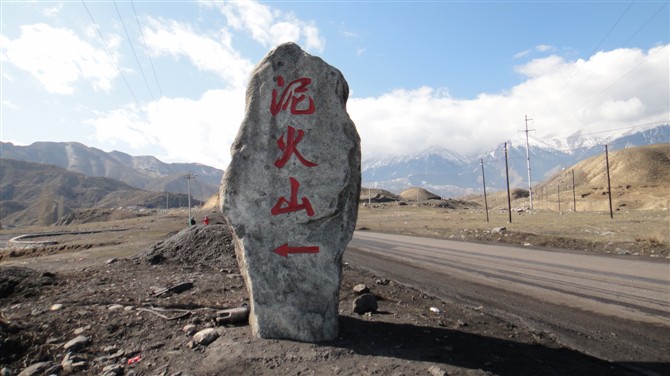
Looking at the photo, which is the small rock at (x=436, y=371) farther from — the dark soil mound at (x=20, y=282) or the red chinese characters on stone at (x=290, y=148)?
the dark soil mound at (x=20, y=282)

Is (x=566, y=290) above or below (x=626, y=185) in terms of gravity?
below

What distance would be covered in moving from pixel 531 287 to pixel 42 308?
11.6 m

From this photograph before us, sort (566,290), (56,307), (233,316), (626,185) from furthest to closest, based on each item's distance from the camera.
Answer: (626,185) < (566,290) < (56,307) < (233,316)

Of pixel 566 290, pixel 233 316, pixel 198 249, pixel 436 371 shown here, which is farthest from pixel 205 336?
pixel 566 290

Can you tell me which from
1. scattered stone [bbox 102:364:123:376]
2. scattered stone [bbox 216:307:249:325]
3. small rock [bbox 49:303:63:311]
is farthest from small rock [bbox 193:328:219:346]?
small rock [bbox 49:303:63:311]

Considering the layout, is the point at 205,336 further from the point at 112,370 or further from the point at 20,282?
the point at 20,282

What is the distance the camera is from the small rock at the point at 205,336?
580cm

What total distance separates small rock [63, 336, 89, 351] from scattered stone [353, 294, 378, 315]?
4.43 metres

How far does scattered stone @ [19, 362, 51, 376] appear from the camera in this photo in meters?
5.39

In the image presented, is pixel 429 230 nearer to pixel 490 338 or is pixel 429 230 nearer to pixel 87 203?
pixel 490 338

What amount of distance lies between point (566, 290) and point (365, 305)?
6309 mm

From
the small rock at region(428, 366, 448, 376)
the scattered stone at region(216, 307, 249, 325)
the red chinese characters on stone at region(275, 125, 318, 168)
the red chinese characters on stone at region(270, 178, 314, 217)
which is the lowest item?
the small rock at region(428, 366, 448, 376)

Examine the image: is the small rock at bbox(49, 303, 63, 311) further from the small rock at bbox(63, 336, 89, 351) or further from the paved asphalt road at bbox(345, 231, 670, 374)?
the paved asphalt road at bbox(345, 231, 670, 374)

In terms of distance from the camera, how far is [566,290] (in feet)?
34.9
